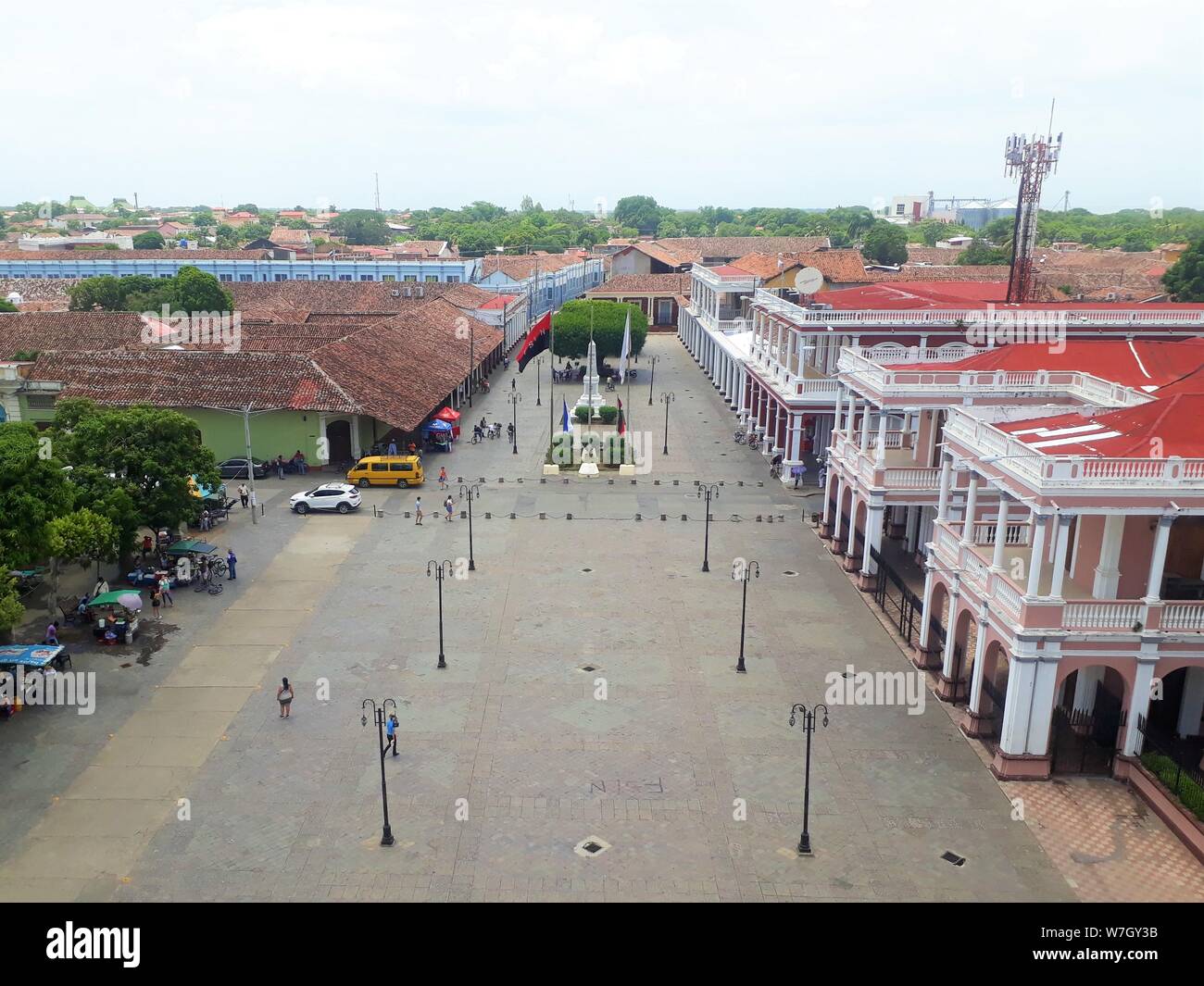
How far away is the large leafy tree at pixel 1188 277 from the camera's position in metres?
81.2

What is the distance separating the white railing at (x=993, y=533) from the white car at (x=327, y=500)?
2444 cm

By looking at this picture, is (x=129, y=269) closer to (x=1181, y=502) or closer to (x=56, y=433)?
(x=56, y=433)

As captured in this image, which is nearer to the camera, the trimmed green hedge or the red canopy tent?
the trimmed green hedge

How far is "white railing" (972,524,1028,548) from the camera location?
84.3 ft

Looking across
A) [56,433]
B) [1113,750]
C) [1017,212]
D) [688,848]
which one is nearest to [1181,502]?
[1113,750]

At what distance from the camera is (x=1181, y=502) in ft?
63.5

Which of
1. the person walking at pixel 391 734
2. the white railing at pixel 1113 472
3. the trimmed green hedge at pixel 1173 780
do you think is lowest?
the person walking at pixel 391 734

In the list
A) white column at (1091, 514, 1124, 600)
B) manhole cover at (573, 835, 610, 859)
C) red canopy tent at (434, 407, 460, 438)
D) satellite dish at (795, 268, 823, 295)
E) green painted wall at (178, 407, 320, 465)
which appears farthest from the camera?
red canopy tent at (434, 407, 460, 438)

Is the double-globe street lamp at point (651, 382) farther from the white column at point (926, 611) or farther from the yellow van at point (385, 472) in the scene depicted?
the white column at point (926, 611)

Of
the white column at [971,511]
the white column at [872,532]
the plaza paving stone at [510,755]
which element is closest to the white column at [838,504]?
the plaza paving stone at [510,755]

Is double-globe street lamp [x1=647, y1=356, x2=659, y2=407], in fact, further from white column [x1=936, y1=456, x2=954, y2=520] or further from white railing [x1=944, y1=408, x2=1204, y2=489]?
white railing [x1=944, y1=408, x2=1204, y2=489]

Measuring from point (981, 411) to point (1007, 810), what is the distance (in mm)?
10242

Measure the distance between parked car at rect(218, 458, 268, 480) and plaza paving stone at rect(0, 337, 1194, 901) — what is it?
Result: 36.8 ft

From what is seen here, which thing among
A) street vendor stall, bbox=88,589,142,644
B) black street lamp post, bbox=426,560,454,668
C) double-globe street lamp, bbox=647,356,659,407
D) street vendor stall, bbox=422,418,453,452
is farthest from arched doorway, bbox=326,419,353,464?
double-globe street lamp, bbox=647,356,659,407
